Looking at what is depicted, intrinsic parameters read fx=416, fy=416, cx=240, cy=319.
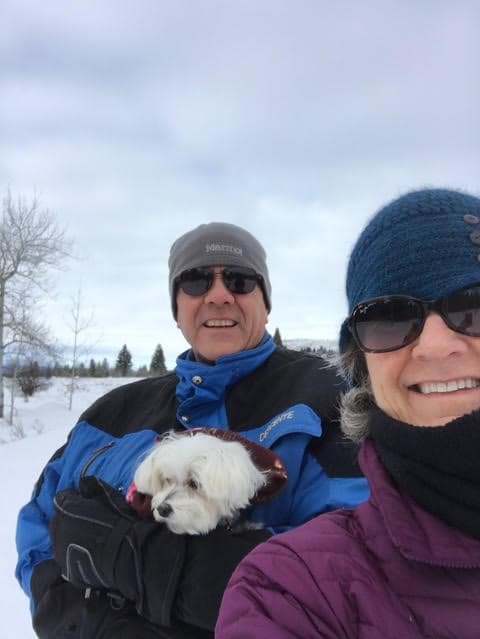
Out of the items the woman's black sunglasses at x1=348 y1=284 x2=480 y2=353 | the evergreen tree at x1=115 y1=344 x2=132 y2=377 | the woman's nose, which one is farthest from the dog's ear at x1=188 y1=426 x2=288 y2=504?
the evergreen tree at x1=115 y1=344 x2=132 y2=377

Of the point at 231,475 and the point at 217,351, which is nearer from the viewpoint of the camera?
the point at 231,475

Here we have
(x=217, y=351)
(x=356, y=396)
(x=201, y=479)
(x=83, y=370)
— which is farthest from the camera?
(x=83, y=370)

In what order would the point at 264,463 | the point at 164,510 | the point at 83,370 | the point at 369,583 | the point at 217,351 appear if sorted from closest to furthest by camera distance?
the point at 369,583 → the point at 264,463 → the point at 164,510 → the point at 217,351 → the point at 83,370

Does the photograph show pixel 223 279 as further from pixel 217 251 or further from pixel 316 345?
pixel 316 345

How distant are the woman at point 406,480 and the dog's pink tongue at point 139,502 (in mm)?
1087

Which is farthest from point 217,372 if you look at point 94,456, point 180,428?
point 94,456

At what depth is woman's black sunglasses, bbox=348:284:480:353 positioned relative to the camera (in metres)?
1.03

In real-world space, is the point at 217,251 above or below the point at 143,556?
above

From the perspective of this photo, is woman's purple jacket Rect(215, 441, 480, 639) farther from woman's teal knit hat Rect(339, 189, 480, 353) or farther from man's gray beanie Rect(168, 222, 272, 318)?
man's gray beanie Rect(168, 222, 272, 318)

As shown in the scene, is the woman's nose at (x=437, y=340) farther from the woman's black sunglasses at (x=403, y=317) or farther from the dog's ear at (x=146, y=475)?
the dog's ear at (x=146, y=475)

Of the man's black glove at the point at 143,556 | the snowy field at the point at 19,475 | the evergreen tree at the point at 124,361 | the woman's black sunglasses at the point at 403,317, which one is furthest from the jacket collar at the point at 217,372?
the evergreen tree at the point at 124,361

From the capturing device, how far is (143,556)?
164 cm

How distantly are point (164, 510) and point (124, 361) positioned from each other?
5041 centimetres

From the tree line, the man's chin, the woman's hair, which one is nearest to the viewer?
the woman's hair
